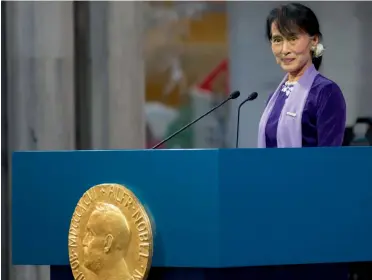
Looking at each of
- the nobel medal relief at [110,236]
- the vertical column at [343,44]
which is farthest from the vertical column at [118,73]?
the nobel medal relief at [110,236]

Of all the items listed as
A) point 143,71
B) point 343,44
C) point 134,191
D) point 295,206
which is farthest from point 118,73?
point 295,206

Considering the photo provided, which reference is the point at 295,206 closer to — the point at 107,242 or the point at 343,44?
the point at 107,242

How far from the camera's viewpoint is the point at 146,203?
2.39 meters

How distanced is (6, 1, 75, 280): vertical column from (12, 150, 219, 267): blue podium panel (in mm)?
2156

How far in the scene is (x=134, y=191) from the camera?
2.41 meters

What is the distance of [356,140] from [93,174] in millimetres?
2092

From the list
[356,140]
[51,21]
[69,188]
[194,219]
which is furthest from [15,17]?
[194,219]

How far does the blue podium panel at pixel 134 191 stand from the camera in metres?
2.31

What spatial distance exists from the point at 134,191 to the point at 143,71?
2628 millimetres

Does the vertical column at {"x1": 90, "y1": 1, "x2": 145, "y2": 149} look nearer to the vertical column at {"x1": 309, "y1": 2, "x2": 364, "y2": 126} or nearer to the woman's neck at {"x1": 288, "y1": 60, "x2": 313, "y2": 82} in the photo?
the vertical column at {"x1": 309, "y1": 2, "x2": 364, "y2": 126}

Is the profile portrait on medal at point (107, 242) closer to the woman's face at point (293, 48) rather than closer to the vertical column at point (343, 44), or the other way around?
the woman's face at point (293, 48)

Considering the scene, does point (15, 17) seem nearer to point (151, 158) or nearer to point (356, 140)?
point (356, 140)

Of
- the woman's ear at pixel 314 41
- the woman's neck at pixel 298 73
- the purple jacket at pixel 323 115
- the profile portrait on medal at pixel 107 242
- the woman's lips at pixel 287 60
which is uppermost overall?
the woman's ear at pixel 314 41

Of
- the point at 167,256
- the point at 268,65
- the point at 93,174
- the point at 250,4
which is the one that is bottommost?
the point at 167,256
